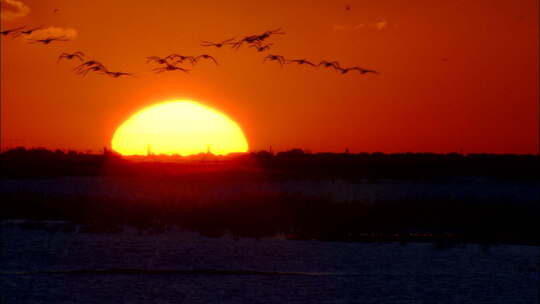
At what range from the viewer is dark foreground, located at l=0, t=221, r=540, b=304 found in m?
7.97

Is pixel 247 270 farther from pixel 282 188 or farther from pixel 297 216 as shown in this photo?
pixel 282 188

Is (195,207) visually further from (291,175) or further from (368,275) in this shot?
(291,175)

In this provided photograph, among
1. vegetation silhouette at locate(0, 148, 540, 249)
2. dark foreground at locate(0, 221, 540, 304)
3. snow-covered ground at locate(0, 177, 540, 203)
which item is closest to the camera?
dark foreground at locate(0, 221, 540, 304)

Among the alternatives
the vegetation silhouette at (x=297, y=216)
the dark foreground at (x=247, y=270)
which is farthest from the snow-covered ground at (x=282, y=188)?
the dark foreground at (x=247, y=270)

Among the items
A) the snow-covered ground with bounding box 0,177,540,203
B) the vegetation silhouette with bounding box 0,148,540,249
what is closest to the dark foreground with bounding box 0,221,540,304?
the vegetation silhouette with bounding box 0,148,540,249

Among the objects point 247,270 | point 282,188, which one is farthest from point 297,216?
point 282,188

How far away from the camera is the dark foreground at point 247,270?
7969mm

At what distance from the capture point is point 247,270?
30.7ft

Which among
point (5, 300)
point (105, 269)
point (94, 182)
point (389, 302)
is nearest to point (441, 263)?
point (389, 302)

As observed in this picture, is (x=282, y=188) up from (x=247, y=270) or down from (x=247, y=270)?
up

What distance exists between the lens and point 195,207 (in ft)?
50.6

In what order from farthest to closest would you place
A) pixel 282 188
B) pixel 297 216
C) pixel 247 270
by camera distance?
pixel 282 188 < pixel 297 216 < pixel 247 270

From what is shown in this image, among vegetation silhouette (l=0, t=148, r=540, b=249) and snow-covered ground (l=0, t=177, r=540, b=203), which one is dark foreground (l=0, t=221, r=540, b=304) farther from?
snow-covered ground (l=0, t=177, r=540, b=203)

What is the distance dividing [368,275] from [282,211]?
6.32 metres
